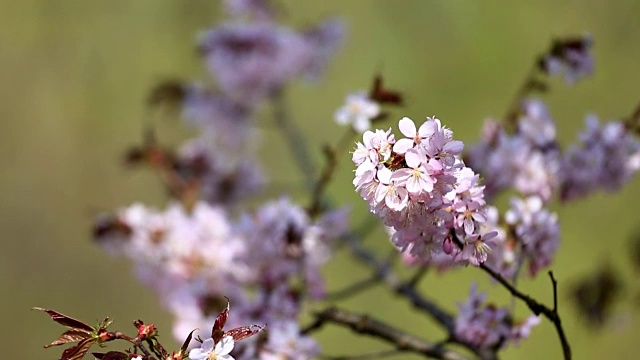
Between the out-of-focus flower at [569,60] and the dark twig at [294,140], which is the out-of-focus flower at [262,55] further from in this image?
the out-of-focus flower at [569,60]

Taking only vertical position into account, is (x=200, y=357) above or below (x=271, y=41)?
below

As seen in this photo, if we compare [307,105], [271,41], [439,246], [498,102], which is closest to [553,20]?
[498,102]

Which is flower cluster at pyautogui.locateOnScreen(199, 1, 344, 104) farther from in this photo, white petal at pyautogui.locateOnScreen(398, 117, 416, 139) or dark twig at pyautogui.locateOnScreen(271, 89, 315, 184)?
white petal at pyautogui.locateOnScreen(398, 117, 416, 139)

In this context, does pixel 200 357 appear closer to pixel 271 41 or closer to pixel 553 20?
pixel 271 41

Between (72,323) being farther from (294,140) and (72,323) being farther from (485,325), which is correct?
(294,140)

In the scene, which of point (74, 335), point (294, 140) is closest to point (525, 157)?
point (294, 140)

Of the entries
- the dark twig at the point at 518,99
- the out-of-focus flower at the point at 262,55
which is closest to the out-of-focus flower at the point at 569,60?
the dark twig at the point at 518,99
